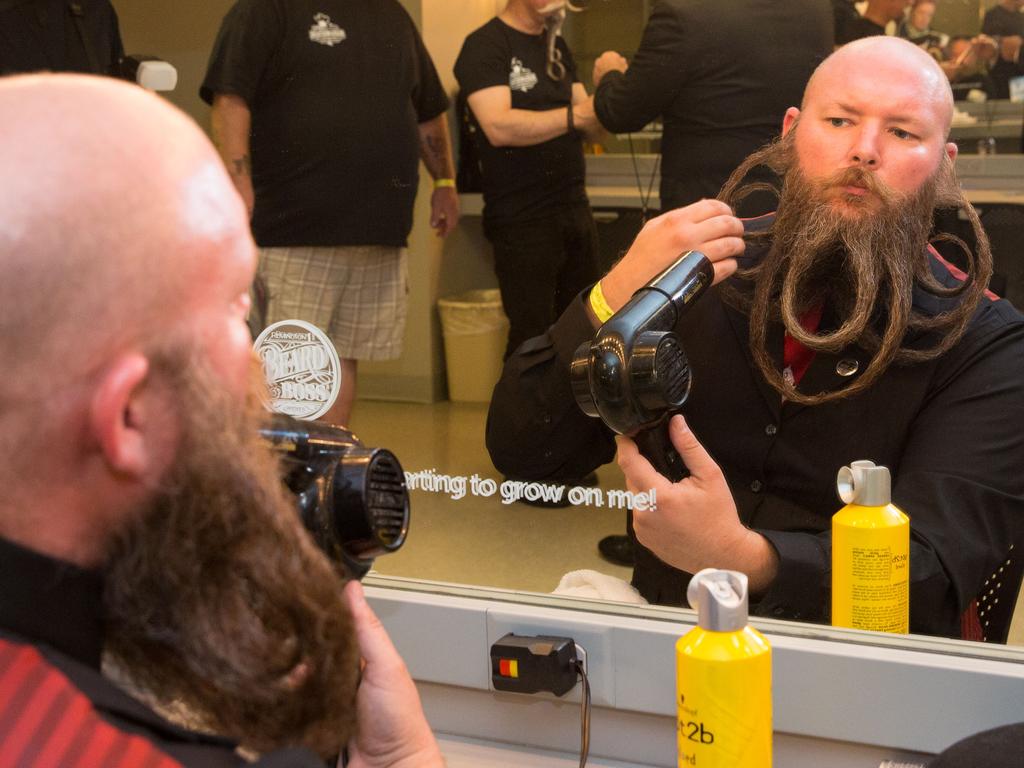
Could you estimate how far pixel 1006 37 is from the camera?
1.34 metres

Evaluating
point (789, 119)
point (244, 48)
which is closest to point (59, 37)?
point (244, 48)

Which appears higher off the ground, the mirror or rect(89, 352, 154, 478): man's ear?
rect(89, 352, 154, 478): man's ear

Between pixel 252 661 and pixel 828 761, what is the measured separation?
76 centimetres

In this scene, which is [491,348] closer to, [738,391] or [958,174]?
[738,391]

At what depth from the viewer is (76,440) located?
0.69 m

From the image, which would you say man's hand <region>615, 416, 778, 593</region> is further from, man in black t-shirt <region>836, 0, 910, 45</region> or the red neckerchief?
man in black t-shirt <region>836, 0, 910, 45</region>

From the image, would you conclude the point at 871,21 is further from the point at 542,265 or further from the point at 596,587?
the point at 596,587

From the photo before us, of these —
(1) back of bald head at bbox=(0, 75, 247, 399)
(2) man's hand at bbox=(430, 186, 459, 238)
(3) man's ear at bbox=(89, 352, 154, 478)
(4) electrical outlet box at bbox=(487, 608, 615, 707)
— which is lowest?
(4) electrical outlet box at bbox=(487, 608, 615, 707)

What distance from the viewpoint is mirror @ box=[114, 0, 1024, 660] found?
1537 millimetres

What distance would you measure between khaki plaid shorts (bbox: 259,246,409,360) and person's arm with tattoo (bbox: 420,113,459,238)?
3.1 inches

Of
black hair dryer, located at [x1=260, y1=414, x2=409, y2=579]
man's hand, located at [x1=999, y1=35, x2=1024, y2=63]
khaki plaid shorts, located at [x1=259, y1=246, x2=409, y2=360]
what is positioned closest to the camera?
black hair dryer, located at [x1=260, y1=414, x2=409, y2=579]

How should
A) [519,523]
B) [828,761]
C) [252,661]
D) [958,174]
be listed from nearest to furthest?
[252,661] → [828,761] → [958,174] → [519,523]

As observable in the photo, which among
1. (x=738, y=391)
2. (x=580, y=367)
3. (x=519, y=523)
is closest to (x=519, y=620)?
(x=519, y=523)

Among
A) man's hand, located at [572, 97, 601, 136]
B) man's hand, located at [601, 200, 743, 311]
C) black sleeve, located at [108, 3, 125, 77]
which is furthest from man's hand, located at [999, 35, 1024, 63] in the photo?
black sleeve, located at [108, 3, 125, 77]
